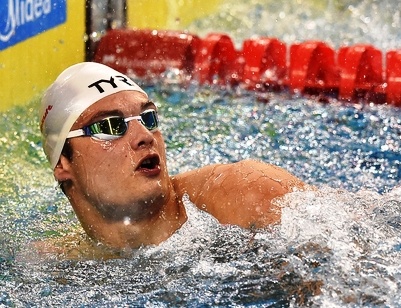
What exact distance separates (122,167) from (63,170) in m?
0.30

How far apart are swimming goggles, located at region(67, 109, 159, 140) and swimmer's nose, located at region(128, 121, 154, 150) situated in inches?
0.8

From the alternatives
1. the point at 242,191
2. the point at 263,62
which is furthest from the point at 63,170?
the point at 263,62

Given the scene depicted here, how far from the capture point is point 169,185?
2.92 m

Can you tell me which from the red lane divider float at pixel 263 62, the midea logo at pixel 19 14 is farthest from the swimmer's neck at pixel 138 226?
the red lane divider float at pixel 263 62

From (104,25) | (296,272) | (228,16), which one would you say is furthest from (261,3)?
(296,272)

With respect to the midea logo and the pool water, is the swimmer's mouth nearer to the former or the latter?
the pool water

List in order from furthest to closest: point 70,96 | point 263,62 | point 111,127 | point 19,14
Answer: point 263,62 < point 19,14 < point 70,96 < point 111,127

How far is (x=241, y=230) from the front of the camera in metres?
2.74

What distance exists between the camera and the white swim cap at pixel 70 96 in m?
2.92

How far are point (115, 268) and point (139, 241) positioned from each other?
0.16 meters

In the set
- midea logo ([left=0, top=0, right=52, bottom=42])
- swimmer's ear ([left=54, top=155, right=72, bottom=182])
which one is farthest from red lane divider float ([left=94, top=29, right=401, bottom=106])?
swimmer's ear ([left=54, top=155, right=72, bottom=182])

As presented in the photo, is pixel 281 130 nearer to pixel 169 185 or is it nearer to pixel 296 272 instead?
pixel 169 185

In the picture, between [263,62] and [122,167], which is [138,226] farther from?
[263,62]

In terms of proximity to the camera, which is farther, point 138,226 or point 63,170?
point 63,170
